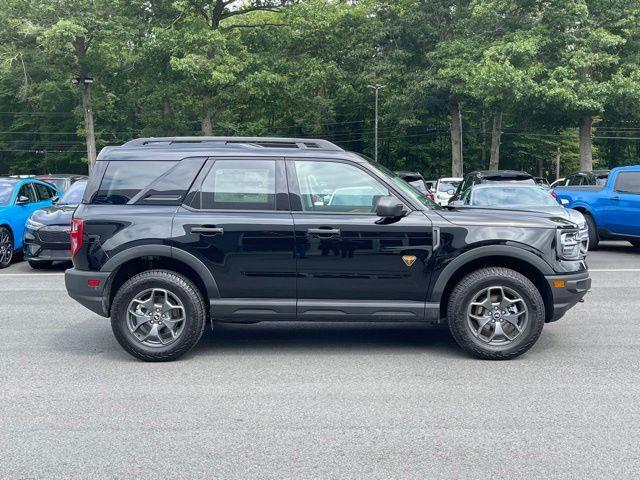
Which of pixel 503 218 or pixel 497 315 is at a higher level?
pixel 503 218

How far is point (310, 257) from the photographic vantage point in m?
5.98

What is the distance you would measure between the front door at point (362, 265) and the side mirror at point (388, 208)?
0.37 feet

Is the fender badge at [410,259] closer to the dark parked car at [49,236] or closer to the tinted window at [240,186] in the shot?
the tinted window at [240,186]

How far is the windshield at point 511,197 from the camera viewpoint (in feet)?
39.9

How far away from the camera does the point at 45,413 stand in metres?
4.74

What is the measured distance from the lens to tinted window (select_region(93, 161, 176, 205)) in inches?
245

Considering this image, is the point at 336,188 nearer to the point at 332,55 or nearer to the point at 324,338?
the point at 324,338

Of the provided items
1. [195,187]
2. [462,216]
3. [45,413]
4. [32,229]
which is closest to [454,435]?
[462,216]

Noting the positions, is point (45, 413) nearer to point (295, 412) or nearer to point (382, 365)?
point (295, 412)

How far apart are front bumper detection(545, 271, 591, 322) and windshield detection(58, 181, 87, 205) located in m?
10.0

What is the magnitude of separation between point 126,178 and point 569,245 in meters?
4.13

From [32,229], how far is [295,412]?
29.7 ft

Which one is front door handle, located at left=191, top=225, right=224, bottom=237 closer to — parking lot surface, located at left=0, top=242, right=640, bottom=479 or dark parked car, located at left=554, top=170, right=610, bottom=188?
parking lot surface, located at left=0, top=242, right=640, bottom=479

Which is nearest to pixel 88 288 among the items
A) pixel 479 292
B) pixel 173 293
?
pixel 173 293
